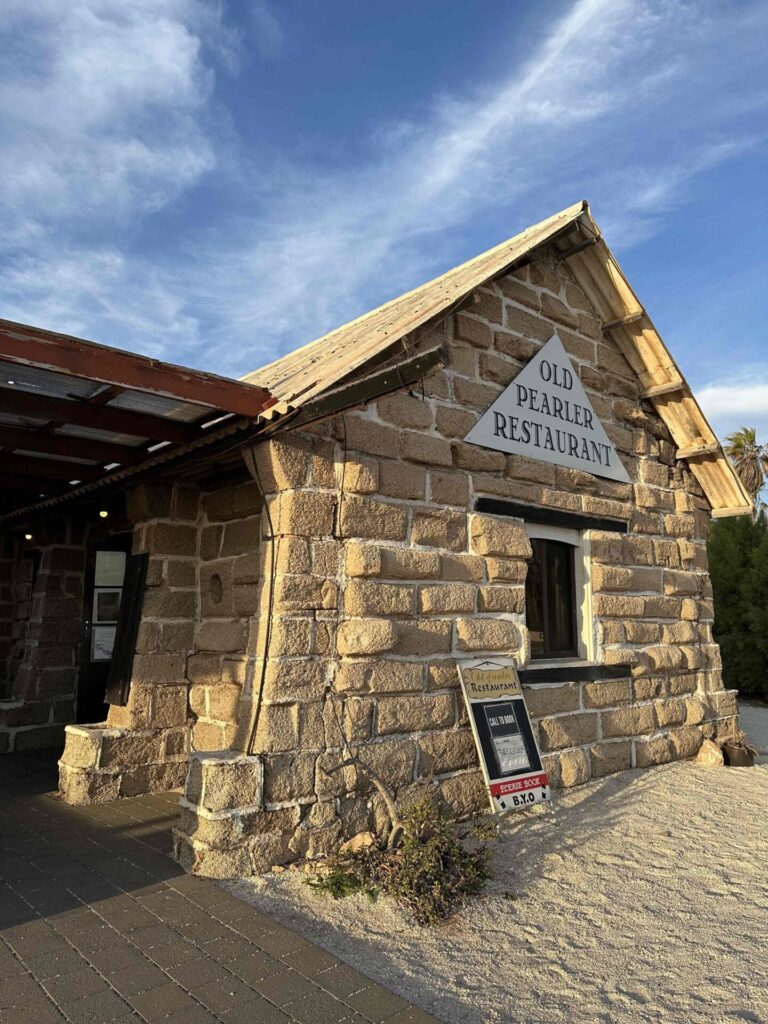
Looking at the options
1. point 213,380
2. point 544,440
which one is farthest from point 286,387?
point 544,440

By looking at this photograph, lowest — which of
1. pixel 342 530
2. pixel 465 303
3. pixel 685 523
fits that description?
pixel 342 530

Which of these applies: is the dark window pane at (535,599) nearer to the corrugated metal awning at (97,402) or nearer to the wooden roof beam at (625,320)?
the wooden roof beam at (625,320)

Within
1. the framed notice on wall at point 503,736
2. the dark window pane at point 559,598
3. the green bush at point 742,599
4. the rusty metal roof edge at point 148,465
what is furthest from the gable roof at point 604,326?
the green bush at point 742,599

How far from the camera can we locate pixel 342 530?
478 cm

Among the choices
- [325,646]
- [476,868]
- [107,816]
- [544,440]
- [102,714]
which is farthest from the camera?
[102,714]

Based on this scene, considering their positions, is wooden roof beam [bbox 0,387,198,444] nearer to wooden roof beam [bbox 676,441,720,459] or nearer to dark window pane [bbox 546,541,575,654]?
dark window pane [bbox 546,541,575,654]

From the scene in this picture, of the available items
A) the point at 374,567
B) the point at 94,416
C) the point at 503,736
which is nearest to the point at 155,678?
the point at 374,567

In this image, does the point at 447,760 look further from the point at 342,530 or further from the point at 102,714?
the point at 102,714

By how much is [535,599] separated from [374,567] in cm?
209

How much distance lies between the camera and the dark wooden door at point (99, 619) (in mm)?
7277

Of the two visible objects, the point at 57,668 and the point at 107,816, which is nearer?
the point at 107,816

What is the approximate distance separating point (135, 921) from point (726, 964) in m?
2.71

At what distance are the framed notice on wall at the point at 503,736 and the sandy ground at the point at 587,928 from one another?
0.80 feet

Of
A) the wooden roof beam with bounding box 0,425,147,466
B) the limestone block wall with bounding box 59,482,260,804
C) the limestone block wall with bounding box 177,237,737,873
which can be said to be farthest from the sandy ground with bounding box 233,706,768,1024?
the wooden roof beam with bounding box 0,425,147,466
